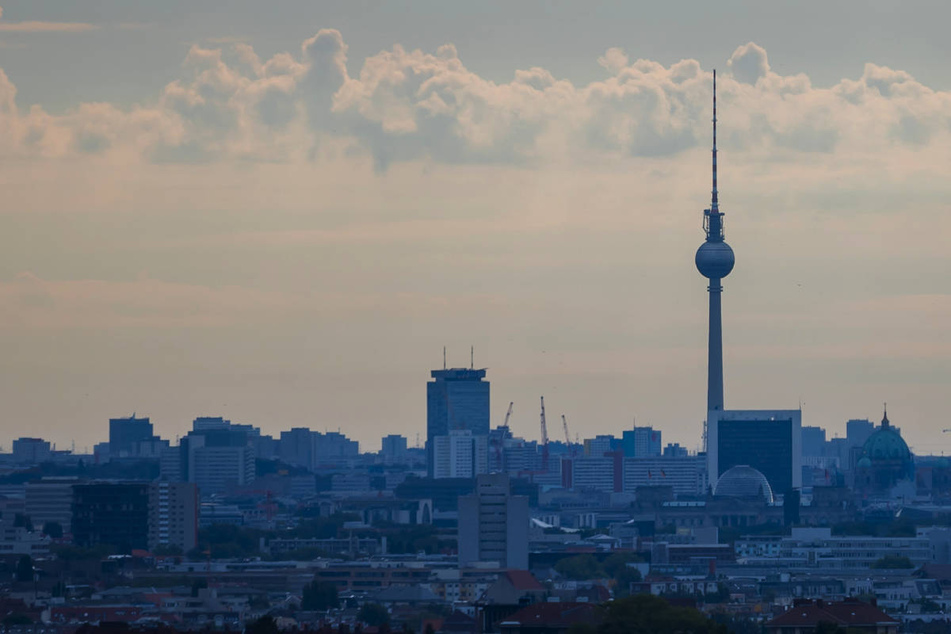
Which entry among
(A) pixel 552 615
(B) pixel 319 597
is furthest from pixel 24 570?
(A) pixel 552 615

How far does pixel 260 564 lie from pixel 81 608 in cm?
5667

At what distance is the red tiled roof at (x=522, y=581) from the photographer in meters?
144

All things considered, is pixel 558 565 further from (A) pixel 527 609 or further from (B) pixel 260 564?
(A) pixel 527 609

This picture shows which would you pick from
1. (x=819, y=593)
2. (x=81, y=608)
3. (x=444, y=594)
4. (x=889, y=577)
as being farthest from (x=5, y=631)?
(x=889, y=577)

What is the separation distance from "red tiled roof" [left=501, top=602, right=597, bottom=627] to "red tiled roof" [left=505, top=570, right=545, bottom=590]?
117ft

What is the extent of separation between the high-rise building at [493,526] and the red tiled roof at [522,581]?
38734mm

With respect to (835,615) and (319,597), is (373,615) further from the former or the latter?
(835,615)

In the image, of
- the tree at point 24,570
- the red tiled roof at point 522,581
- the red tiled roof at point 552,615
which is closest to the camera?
the red tiled roof at point 552,615

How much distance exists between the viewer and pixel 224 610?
5561 inches

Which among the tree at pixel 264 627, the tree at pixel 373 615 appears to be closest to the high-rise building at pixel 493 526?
the tree at pixel 373 615

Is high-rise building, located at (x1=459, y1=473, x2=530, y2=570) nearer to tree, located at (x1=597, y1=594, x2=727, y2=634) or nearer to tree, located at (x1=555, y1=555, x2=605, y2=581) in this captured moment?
tree, located at (x1=555, y1=555, x2=605, y2=581)

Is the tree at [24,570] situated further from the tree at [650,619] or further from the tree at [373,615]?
the tree at [650,619]

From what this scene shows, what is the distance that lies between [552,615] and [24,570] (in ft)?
250

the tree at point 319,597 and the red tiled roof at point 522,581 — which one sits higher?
the red tiled roof at point 522,581
